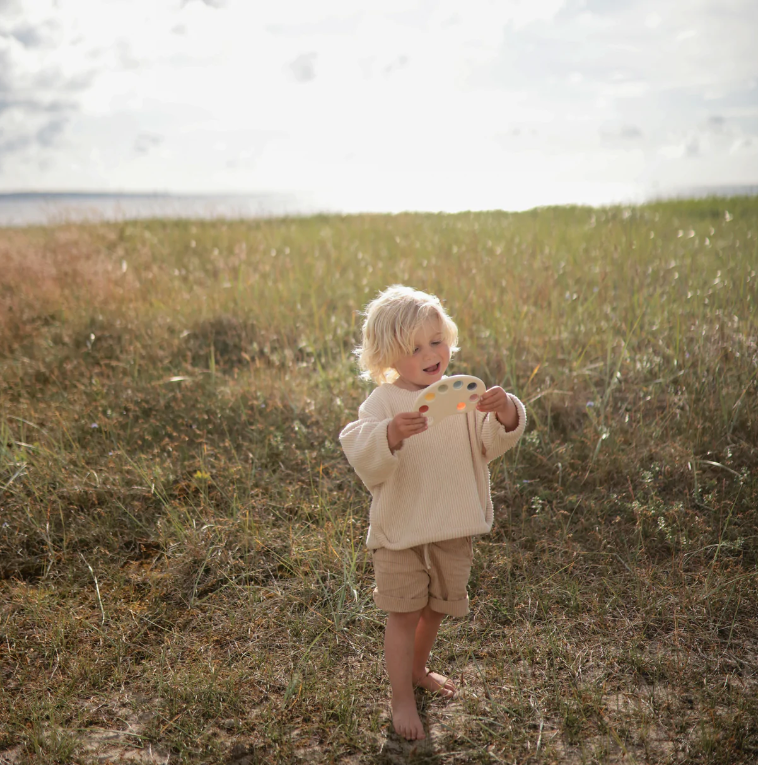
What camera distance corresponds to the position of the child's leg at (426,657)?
2.38 m

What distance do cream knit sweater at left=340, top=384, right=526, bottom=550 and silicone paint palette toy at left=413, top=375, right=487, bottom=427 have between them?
171mm

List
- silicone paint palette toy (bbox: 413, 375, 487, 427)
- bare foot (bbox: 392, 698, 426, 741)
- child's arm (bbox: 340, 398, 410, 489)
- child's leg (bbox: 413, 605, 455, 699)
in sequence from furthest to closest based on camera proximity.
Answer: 1. child's leg (bbox: 413, 605, 455, 699)
2. bare foot (bbox: 392, 698, 426, 741)
3. child's arm (bbox: 340, 398, 410, 489)
4. silicone paint palette toy (bbox: 413, 375, 487, 427)

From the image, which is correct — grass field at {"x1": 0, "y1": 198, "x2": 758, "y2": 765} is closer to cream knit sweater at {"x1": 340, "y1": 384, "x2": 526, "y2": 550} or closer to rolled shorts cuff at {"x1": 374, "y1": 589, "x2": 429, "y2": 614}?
rolled shorts cuff at {"x1": 374, "y1": 589, "x2": 429, "y2": 614}

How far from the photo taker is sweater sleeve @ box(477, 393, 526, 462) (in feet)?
7.23

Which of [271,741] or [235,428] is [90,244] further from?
[271,741]

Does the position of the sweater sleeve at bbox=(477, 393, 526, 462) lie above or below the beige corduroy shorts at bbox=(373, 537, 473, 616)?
above

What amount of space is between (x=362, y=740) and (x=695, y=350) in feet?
10.5

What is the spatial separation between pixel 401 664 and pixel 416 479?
0.59 m

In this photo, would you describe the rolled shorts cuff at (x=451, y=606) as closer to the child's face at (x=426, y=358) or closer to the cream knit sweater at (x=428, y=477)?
the cream knit sweater at (x=428, y=477)

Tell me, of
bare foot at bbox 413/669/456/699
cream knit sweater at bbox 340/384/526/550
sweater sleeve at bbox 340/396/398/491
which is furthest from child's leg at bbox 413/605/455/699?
sweater sleeve at bbox 340/396/398/491

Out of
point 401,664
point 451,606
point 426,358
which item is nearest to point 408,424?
point 426,358

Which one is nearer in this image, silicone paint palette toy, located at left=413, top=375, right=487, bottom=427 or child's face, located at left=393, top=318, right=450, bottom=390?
silicone paint palette toy, located at left=413, top=375, right=487, bottom=427

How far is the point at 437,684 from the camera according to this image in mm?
2424

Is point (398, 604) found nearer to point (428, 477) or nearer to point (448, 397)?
point (428, 477)
